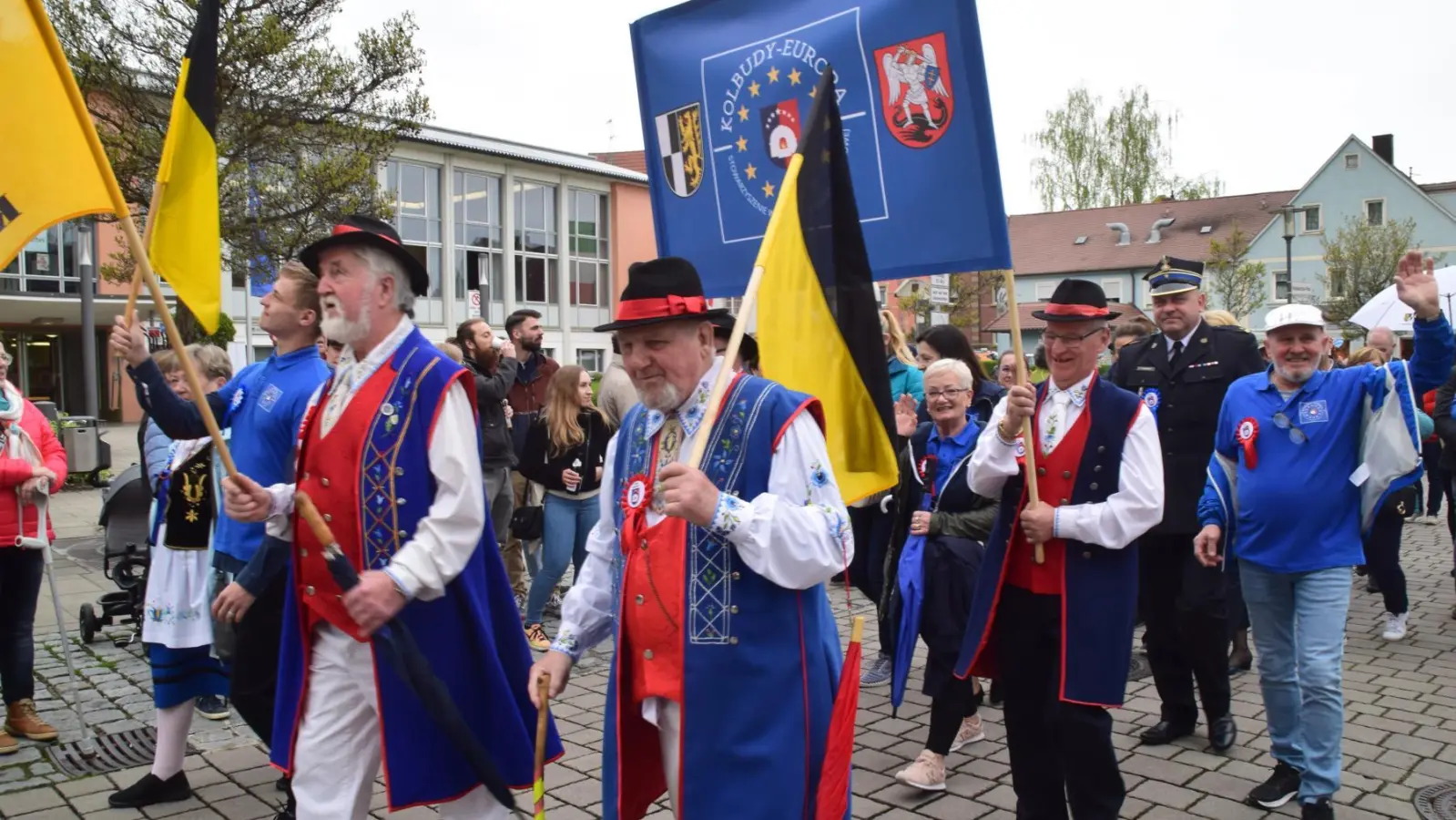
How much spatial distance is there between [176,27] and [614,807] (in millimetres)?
12341

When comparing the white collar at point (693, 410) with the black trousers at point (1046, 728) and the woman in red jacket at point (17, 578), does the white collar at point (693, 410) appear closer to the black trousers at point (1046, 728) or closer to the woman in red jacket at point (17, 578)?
the black trousers at point (1046, 728)

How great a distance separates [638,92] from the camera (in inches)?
176

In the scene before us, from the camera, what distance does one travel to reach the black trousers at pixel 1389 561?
24.9 feet

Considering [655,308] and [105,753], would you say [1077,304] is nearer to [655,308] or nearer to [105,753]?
[655,308]

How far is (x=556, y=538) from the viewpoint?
7.44m

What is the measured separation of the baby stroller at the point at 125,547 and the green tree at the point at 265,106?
5.82 meters

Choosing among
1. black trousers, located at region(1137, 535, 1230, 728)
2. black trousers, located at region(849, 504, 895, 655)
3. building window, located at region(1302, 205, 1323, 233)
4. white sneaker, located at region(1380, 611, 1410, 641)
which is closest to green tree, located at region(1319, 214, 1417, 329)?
building window, located at region(1302, 205, 1323, 233)

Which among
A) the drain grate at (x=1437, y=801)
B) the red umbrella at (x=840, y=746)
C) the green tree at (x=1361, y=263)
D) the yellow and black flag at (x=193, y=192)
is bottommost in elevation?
the drain grate at (x=1437, y=801)

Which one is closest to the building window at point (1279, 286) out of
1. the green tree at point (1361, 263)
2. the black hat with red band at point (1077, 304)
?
the green tree at point (1361, 263)

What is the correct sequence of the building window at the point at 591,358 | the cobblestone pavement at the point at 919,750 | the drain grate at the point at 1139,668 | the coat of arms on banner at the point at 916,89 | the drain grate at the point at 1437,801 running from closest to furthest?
1. the coat of arms on banner at the point at 916,89
2. the drain grate at the point at 1437,801
3. the cobblestone pavement at the point at 919,750
4. the drain grate at the point at 1139,668
5. the building window at the point at 591,358

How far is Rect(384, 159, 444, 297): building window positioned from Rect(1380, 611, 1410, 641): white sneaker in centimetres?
2984

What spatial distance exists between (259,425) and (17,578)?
2283mm

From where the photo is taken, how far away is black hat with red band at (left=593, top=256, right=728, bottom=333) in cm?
273

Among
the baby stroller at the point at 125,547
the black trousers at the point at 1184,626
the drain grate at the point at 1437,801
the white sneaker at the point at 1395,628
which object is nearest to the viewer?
the drain grate at the point at 1437,801
